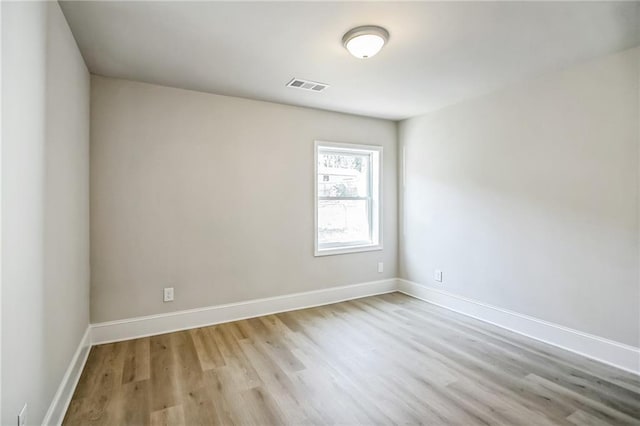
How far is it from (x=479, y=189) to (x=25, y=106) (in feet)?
12.2

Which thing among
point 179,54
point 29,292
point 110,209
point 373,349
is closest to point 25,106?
point 29,292

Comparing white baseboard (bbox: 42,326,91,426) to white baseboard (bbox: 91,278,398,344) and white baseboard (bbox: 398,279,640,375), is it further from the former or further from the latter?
white baseboard (bbox: 398,279,640,375)

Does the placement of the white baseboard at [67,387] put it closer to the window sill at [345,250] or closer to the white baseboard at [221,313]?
the white baseboard at [221,313]

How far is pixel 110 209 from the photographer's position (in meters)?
2.91

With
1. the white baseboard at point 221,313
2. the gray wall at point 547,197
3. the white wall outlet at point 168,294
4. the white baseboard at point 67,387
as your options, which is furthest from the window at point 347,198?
the white baseboard at point 67,387

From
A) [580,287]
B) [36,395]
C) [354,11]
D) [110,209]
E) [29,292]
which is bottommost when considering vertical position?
[36,395]

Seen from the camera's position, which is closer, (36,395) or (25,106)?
(25,106)

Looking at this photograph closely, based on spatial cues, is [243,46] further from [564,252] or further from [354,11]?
[564,252]

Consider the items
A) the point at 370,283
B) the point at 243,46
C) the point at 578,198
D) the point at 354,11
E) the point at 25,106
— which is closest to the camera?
the point at 25,106

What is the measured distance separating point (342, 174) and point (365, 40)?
225 cm

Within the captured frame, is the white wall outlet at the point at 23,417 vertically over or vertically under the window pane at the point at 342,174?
under

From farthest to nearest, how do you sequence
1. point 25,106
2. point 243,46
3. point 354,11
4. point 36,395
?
point 243,46 < point 354,11 < point 36,395 < point 25,106

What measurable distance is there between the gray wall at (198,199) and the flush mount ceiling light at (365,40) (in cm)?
162

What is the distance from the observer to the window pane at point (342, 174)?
4129 millimetres
